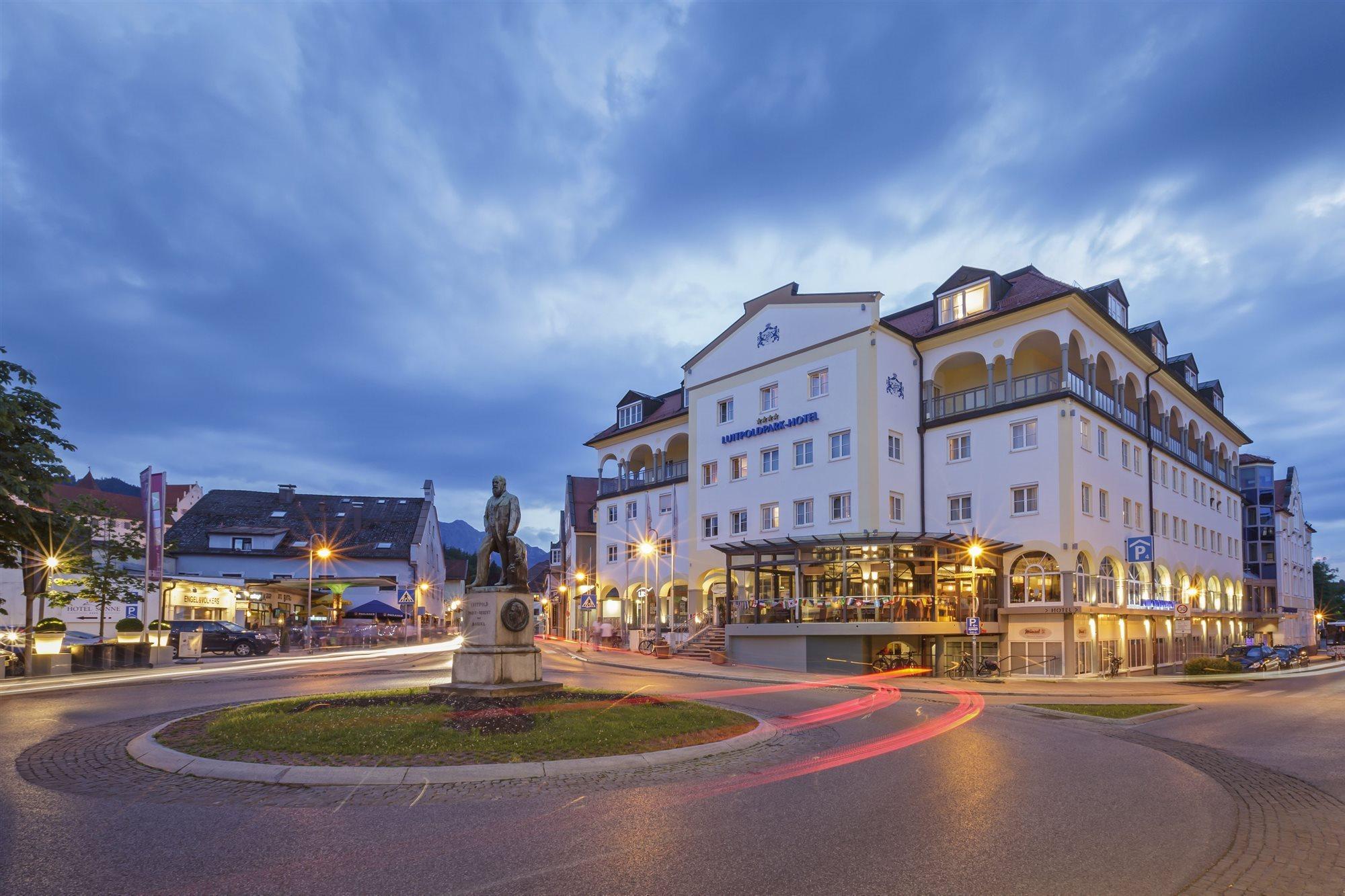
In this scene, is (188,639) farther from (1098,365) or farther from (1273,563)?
(1273,563)

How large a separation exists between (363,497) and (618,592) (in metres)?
40.8

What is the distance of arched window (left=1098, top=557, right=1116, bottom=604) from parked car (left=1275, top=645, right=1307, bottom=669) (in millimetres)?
12444

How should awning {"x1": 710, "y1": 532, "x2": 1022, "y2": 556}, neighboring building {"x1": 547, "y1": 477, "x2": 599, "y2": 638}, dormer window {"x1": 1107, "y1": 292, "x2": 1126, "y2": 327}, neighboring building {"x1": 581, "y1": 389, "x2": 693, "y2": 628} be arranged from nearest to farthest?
1. awning {"x1": 710, "y1": 532, "x2": 1022, "y2": 556}
2. dormer window {"x1": 1107, "y1": 292, "x2": 1126, "y2": 327}
3. neighboring building {"x1": 581, "y1": 389, "x2": 693, "y2": 628}
4. neighboring building {"x1": 547, "y1": 477, "x2": 599, "y2": 638}

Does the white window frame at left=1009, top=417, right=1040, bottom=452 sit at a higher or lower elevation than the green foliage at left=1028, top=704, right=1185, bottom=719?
higher

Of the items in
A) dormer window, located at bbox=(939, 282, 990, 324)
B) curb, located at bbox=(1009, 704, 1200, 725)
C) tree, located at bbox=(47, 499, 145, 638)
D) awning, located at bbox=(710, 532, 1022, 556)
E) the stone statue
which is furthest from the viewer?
dormer window, located at bbox=(939, 282, 990, 324)

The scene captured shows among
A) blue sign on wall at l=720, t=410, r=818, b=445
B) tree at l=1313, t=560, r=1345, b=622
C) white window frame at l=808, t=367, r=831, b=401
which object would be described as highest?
white window frame at l=808, t=367, r=831, b=401

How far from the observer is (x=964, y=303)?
135 ft

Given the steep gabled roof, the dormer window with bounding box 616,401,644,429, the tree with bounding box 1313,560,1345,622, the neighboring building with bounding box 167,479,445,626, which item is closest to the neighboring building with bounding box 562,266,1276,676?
the dormer window with bounding box 616,401,644,429

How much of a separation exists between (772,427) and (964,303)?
34.6 ft

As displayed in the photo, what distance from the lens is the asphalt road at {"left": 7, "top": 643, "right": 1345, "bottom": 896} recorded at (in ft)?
22.1

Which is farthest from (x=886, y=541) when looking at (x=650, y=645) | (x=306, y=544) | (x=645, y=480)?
(x=306, y=544)

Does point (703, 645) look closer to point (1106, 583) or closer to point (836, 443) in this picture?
point (836, 443)

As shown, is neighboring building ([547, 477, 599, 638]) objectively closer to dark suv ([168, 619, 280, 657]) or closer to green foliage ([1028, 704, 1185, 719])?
dark suv ([168, 619, 280, 657])

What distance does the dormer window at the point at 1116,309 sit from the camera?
42500 millimetres
